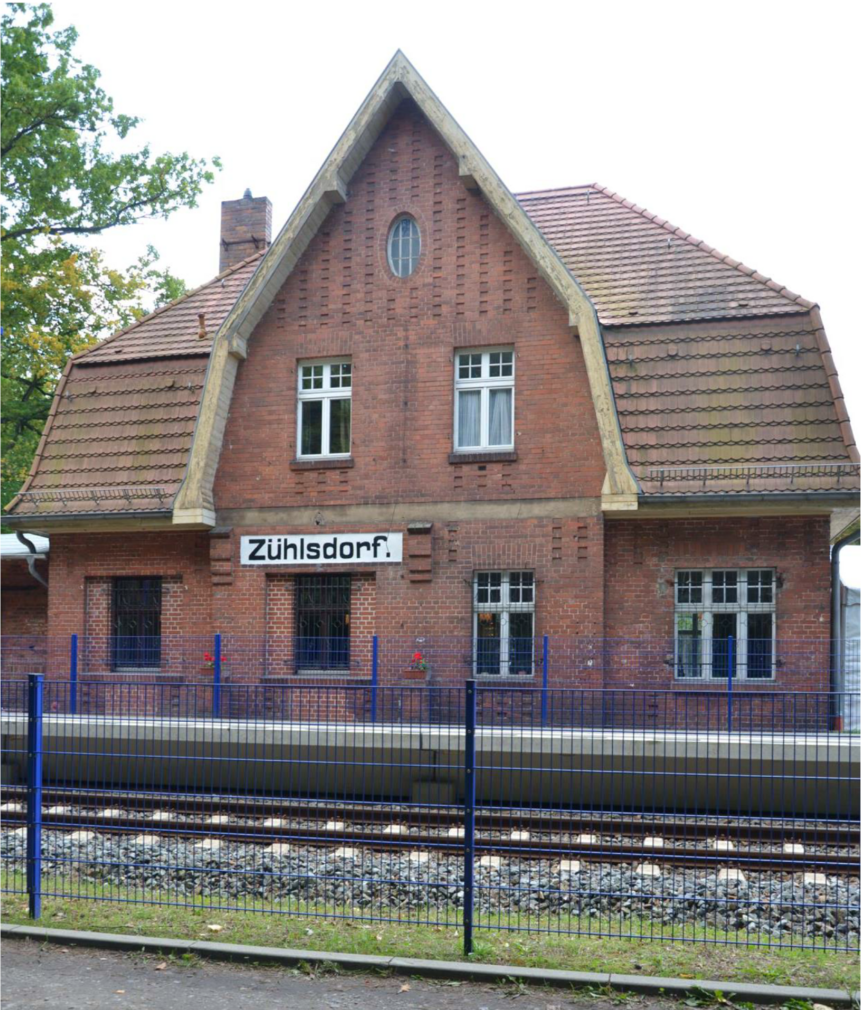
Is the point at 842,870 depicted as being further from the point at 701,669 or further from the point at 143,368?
the point at 143,368

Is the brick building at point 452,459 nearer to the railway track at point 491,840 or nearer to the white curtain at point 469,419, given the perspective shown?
the white curtain at point 469,419

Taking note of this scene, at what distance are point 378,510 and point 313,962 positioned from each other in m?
12.2

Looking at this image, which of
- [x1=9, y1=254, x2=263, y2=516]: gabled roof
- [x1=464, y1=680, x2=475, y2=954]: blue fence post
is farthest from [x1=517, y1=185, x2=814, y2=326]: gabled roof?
[x1=464, y1=680, x2=475, y2=954]: blue fence post

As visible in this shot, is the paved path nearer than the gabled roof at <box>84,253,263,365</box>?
Yes

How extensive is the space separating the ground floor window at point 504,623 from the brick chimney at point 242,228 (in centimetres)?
1118

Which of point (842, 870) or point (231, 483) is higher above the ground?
point (231, 483)

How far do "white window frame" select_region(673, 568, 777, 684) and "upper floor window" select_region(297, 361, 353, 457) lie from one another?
613 centimetres

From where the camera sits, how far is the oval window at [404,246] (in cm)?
1961

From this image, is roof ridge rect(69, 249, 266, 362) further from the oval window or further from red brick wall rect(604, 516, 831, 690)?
red brick wall rect(604, 516, 831, 690)

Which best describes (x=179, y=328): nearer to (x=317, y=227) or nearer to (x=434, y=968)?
(x=317, y=227)

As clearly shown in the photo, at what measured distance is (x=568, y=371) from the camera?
1838 centimetres

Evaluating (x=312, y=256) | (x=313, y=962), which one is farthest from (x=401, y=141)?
(x=313, y=962)

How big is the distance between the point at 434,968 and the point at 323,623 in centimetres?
1244

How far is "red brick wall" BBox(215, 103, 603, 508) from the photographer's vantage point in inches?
727
